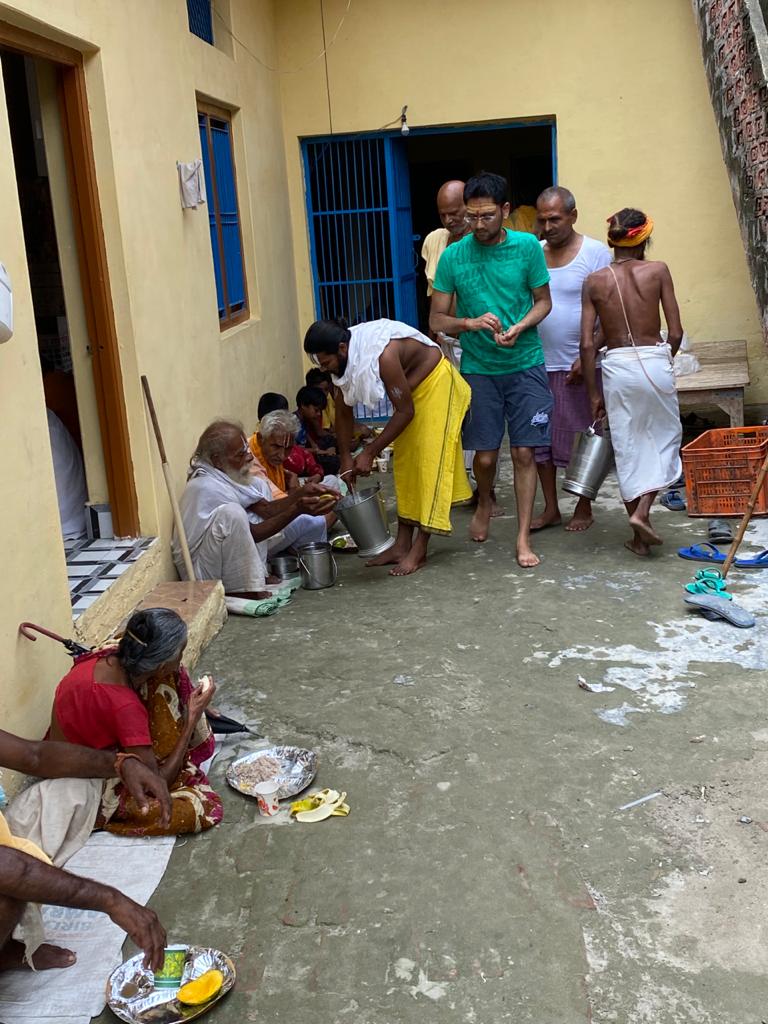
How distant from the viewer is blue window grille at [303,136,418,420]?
9.38m

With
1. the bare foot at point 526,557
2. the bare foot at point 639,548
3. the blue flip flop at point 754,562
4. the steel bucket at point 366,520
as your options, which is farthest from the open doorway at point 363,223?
the blue flip flop at point 754,562

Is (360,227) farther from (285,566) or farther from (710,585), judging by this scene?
(710,585)

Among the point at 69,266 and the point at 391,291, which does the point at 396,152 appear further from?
the point at 69,266

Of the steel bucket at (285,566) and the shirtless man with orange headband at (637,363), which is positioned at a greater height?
the shirtless man with orange headband at (637,363)

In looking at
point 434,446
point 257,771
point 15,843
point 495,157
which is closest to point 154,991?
point 15,843

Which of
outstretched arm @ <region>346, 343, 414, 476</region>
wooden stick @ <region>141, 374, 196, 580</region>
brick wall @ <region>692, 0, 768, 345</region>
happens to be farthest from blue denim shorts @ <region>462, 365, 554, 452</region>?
brick wall @ <region>692, 0, 768, 345</region>

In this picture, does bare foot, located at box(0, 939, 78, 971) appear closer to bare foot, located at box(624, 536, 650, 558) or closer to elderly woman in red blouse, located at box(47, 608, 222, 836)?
elderly woman in red blouse, located at box(47, 608, 222, 836)

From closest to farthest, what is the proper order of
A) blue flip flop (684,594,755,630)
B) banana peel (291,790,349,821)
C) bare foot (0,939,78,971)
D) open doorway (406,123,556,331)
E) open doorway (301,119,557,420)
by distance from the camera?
bare foot (0,939,78,971)
banana peel (291,790,349,821)
blue flip flop (684,594,755,630)
open doorway (301,119,557,420)
open doorway (406,123,556,331)

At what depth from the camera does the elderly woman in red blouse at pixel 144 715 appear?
327 cm

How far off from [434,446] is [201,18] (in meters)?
3.75

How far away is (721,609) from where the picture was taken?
4.75 metres

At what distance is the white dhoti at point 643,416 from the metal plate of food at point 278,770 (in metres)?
2.62

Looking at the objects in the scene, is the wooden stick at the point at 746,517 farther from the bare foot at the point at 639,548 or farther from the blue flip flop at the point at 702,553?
the bare foot at the point at 639,548

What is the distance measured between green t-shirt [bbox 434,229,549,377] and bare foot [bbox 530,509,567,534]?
3.19 ft
